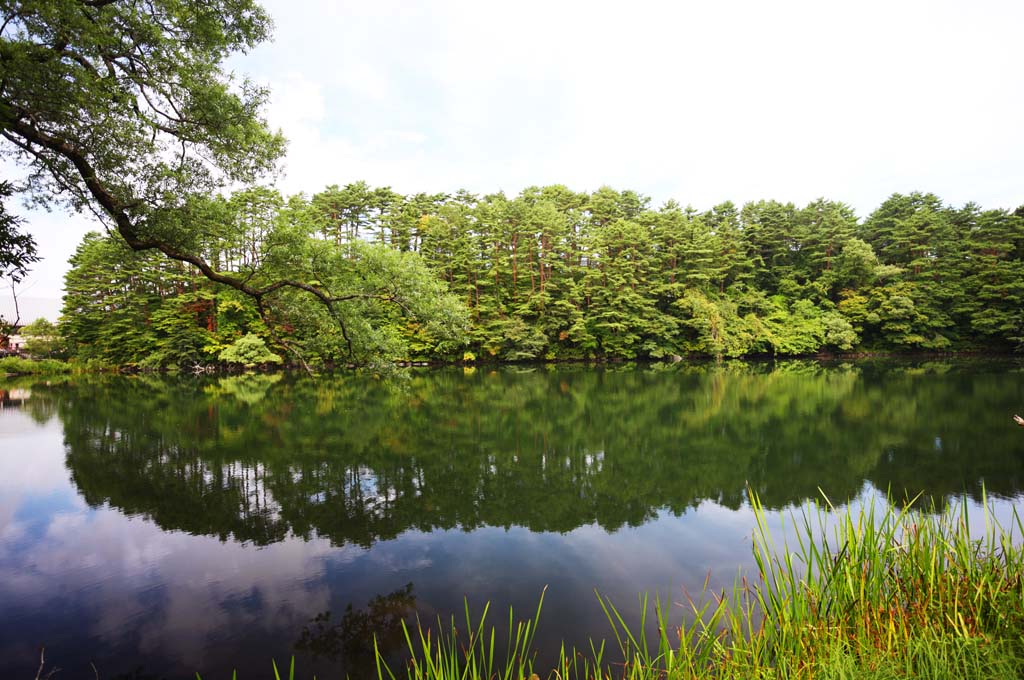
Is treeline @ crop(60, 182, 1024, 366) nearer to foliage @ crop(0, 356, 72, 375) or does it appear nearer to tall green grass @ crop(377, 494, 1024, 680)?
foliage @ crop(0, 356, 72, 375)

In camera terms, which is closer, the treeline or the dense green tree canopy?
the dense green tree canopy

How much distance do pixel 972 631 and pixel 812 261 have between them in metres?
32.5

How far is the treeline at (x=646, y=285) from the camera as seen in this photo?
2519 centimetres

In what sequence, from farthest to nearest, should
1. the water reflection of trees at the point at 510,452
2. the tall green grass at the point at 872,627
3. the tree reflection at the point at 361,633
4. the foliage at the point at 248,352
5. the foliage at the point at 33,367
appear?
1. the foliage at the point at 33,367
2. the foliage at the point at 248,352
3. the water reflection of trees at the point at 510,452
4. the tree reflection at the point at 361,633
5. the tall green grass at the point at 872,627

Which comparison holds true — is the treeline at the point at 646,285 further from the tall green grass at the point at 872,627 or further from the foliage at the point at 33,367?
the tall green grass at the point at 872,627

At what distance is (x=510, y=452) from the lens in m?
8.50

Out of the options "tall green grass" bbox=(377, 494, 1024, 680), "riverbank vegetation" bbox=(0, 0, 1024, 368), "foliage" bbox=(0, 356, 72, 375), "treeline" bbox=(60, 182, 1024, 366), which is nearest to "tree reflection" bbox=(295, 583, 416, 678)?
"tall green grass" bbox=(377, 494, 1024, 680)

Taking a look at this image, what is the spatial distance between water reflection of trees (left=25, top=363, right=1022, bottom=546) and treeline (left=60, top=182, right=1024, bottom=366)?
10768 mm

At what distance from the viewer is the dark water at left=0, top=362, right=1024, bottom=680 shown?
3762 millimetres

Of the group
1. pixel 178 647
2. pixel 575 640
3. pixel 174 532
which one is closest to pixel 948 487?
pixel 575 640

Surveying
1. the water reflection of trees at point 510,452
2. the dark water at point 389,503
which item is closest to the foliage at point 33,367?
the water reflection of trees at point 510,452

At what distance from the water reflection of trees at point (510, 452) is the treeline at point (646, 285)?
1077 cm

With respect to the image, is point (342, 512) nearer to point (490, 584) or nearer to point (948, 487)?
point (490, 584)

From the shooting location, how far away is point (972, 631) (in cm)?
219
